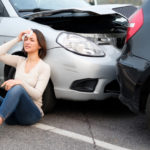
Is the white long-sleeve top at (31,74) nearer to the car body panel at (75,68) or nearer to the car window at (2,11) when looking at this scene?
the car body panel at (75,68)

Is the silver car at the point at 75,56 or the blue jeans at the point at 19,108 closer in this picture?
the blue jeans at the point at 19,108

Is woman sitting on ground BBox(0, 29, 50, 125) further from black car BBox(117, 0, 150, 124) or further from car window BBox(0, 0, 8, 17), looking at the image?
black car BBox(117, 0, 150, 124)

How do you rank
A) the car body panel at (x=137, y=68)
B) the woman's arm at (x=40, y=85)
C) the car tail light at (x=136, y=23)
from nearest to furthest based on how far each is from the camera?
1. the car body panel at (x=137, y=68)
2. the car tail light at (x=136, y=23)
3. the woman's arm at (x=40, y=85)

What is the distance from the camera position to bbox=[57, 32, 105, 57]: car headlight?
385cm

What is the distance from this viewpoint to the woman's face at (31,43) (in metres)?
3.86

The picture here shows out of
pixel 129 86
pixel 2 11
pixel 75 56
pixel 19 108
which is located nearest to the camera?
pixel 129 86

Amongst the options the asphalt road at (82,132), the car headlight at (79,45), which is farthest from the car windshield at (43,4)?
the asphalt road at (82,132)

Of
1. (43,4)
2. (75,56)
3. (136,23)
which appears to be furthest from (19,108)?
(43,4)

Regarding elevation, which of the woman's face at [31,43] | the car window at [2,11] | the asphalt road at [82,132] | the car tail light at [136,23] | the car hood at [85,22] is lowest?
the asphalt road at [82,132]

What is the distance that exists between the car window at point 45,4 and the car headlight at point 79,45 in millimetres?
937

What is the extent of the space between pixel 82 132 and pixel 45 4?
198 centimetres

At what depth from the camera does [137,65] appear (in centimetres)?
312

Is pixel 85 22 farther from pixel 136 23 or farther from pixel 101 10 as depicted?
pixel 136 23

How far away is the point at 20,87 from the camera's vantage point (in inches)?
134
